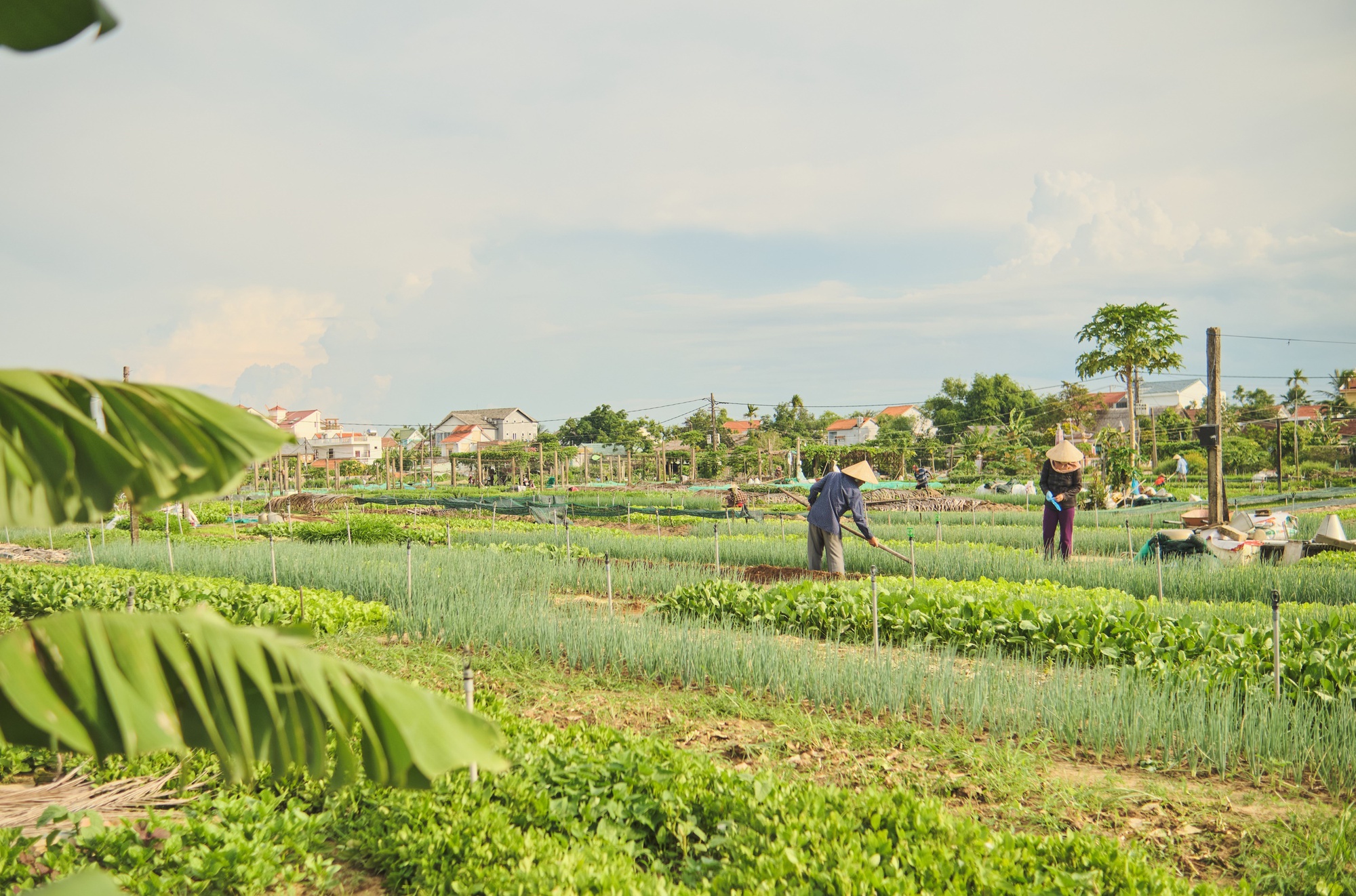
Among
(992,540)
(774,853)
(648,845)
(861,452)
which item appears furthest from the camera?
(861,452)

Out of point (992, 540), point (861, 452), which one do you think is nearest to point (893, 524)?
point (992, 540)

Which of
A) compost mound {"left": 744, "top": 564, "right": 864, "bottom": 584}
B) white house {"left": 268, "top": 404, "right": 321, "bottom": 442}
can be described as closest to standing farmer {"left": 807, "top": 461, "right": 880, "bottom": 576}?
compost mound {"left": 744, "top": 564, "right": 864, "bottom": 584}

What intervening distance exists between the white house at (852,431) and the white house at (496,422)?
31.1 meters

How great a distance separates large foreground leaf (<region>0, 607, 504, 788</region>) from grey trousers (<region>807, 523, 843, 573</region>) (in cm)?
776

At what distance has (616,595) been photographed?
29.6 feet

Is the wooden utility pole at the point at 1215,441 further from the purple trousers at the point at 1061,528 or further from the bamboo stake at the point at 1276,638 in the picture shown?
the bamboo stake at the point at 1276,638

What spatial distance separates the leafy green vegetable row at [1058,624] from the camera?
478 cm

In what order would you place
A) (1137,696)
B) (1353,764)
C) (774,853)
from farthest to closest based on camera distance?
(1137,696), (1353,764), (774,853)

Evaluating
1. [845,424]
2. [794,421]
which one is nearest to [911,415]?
[845,424]

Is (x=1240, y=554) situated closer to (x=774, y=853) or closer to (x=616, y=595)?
(x=616, y=595)

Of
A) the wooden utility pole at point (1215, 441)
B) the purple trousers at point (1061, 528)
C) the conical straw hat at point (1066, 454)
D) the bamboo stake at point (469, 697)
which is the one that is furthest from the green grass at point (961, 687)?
the wooden utility pole at point (1215, 441)

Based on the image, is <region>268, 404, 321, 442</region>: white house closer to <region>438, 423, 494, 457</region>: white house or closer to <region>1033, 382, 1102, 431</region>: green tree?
<region>438, 423, 494, 457</region>: white house

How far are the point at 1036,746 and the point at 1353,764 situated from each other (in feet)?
4.23

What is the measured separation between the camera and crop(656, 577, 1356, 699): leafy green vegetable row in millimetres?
4777
